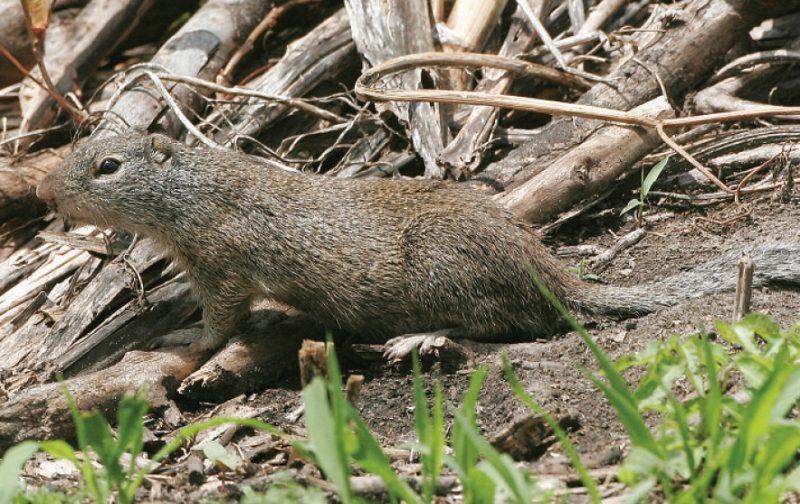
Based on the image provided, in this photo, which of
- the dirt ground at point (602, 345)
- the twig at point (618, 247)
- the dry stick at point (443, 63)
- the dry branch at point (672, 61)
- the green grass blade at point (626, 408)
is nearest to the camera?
the green grass blade at point (626, 408)

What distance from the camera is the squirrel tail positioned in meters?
5.70

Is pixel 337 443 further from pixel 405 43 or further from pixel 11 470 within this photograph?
pixel 405 43

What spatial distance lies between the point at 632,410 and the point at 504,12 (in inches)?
237

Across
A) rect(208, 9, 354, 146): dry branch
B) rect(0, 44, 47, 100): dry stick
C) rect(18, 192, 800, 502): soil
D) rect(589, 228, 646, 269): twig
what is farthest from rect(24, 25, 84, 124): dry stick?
rect(589, 228, 646, 269): twig

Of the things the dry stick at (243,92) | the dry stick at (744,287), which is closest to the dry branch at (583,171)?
the dry stick at (243,92)

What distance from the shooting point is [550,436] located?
4.51 metres

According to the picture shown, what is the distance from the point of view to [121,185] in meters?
6.58

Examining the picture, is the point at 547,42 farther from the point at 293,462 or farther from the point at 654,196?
the point at 293,462

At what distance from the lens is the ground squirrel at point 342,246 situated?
6047 mm

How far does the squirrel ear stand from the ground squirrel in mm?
11

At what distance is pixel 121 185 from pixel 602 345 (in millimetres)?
3266

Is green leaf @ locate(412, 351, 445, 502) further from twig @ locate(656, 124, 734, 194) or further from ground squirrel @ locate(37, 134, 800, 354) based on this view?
twig @ locate(656, 124, 734, 194)

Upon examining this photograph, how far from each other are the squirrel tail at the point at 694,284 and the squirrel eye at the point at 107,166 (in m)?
3.14

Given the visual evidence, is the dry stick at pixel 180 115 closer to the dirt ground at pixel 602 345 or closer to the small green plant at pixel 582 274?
the dirt ground at pixel 602 345
